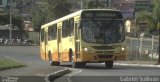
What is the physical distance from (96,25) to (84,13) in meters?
0.95

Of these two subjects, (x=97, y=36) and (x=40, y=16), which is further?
(x=40, y=16)

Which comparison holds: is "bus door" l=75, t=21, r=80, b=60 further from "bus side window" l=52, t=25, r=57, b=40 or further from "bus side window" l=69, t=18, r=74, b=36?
"bus side window" l=52, t=25, r=57, b=40

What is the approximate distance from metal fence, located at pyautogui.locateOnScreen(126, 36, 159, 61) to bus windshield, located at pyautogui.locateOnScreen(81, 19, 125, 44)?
1858cm

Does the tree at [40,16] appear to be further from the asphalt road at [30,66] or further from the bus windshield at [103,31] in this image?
the bus windshield at [103,31]

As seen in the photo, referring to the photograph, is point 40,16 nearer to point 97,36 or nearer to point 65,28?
point 65,28

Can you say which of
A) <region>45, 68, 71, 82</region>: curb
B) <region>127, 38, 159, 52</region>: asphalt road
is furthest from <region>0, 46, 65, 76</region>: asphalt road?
<region>127, 38, 159, 52</region>: asphalt road

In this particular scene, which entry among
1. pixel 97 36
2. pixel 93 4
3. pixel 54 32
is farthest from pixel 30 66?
pixel 93 4

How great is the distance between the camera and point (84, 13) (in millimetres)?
30203

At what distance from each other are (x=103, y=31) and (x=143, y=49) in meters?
23.1

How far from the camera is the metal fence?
50.0 metres

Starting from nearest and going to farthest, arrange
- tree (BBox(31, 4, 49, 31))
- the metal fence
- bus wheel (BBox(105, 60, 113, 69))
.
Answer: bus wheel (BBox(105, 60, 113, 69))
the metal fence
tree (BBox(31, 4, 49, 31))

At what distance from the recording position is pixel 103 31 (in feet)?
98.3

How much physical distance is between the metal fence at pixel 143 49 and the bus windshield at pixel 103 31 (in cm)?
1858

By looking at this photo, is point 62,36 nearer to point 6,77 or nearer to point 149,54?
point 6,77
